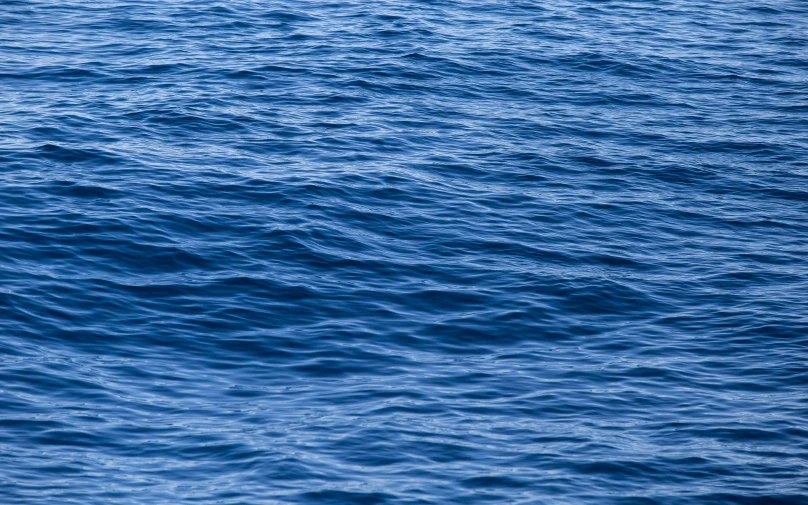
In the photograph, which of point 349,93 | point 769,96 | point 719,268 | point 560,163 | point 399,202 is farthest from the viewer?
point 769,96

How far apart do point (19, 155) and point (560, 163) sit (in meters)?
15.0

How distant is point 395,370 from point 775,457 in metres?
7.28

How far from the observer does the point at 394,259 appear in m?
28.0

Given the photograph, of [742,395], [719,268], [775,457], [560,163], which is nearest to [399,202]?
[560,163]

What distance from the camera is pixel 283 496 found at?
18.5 m

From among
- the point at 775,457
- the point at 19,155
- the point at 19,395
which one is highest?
the point at 19,155

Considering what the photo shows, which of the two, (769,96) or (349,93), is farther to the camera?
(769,96)

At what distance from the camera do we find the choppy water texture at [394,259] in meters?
20.0

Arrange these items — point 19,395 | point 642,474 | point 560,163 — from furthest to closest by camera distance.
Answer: point 560,163
point 19,395
point 642,474

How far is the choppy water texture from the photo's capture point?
19984 millimetres

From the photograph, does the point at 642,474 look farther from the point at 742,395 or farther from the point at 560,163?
the point at 560,163

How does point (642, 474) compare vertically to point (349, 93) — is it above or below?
below

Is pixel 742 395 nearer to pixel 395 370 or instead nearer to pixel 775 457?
pixel 775 457

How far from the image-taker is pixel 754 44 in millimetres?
45562
